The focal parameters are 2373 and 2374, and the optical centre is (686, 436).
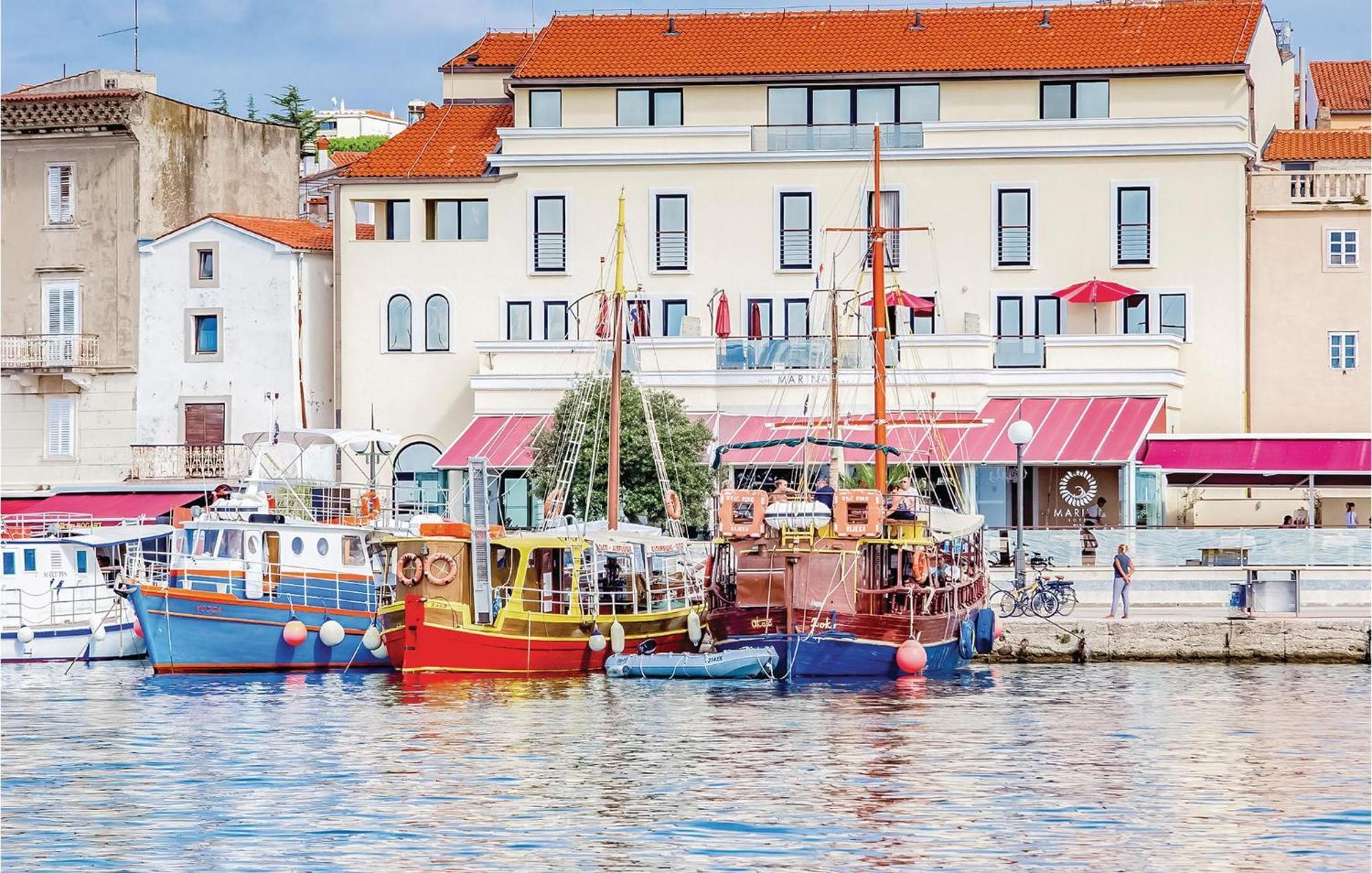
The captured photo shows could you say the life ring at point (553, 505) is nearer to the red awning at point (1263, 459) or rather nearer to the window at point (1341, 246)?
the red awning at point (1263, 459)

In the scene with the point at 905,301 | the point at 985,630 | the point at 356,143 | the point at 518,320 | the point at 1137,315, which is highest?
the point at 356,143

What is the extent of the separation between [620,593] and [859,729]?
426 inches

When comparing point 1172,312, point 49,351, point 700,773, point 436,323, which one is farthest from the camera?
point 49,351

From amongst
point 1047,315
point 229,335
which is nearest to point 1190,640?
point 1047,315

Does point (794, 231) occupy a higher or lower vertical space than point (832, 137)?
lower

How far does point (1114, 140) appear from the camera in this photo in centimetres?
6153

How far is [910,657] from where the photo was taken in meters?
40.1

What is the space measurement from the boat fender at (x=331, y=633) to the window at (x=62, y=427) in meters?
25.2

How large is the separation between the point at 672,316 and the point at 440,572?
22.4 m

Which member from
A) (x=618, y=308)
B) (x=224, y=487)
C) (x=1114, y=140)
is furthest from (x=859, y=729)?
(x=1114, y=140)

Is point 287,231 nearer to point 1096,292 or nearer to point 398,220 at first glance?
point 398,220

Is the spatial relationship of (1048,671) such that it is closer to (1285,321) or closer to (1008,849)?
(1008,849)

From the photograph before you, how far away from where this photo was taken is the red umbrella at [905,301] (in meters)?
58.9

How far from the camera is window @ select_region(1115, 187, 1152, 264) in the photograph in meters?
61.4
